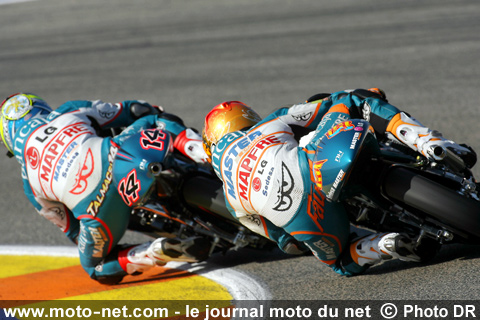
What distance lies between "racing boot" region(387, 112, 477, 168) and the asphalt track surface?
70 centimetres

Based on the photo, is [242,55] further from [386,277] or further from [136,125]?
[386,277]

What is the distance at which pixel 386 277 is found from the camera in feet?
13.8

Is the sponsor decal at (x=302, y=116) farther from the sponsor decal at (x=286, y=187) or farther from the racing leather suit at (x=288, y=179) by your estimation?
the sponsor decal at (x=286, y=187)

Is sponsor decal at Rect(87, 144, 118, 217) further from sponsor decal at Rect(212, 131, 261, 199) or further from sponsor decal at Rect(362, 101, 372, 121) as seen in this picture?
sponsor decal at Rect(362, 101, 372, 121)

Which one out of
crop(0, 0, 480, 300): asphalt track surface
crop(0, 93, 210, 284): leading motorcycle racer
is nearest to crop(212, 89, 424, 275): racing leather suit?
crop(0, 0, 480, 300): asphalt track surface

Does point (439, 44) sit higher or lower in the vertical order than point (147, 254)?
higher

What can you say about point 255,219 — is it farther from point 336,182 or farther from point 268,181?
point 336,182

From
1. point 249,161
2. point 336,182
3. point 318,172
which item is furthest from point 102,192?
point 336,182

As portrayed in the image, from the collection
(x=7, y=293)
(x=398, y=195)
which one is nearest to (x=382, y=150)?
(x=398, y=195)

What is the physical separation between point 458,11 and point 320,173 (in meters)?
10.4

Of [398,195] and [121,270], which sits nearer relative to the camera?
[398,195]

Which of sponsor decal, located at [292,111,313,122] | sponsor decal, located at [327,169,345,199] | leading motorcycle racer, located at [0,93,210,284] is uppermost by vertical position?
sponsor decal, located at [292,111,313,122]

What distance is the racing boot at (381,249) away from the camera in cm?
391

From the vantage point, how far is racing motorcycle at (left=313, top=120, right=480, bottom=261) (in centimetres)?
362
